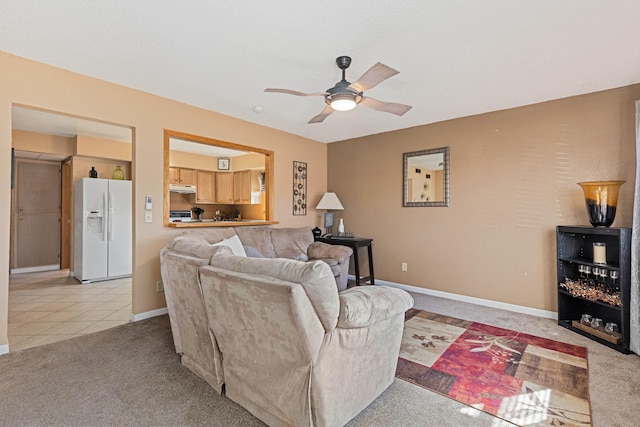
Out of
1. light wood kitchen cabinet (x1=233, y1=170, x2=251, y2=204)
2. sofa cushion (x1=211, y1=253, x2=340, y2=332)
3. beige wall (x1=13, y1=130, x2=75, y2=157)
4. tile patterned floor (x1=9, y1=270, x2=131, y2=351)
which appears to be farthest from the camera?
light wood kitchen cabinet (x1=233, y1=170, x2=251, y2=204)

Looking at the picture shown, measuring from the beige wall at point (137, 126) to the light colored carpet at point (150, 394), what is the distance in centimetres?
59

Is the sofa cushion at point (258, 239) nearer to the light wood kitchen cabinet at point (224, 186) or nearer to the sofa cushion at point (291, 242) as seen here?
the sofa cushion at point (291, 242)

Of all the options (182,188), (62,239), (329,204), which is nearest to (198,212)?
(182,188)

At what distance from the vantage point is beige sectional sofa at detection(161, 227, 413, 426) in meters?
1.44

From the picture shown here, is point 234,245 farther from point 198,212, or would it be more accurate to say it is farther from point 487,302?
point 198,212

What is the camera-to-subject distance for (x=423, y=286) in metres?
4.39

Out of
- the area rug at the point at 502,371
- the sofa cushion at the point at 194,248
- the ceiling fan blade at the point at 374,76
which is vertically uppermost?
the ceiling fan blade at the point at 374,76

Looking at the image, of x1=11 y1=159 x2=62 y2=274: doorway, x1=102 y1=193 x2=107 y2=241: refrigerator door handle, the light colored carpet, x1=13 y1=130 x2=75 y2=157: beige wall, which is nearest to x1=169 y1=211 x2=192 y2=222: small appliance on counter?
x1=102 y1=193 x2=107 y2=241: refrigerator door handle

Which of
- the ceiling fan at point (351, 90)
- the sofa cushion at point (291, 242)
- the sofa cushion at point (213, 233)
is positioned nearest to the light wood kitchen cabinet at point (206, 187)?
the sofa cushion at point (291, 242)

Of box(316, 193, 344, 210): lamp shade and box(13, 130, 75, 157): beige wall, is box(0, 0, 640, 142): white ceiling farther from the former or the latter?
box(13, 130, 75, 157): beige wall

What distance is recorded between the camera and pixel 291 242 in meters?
4.31

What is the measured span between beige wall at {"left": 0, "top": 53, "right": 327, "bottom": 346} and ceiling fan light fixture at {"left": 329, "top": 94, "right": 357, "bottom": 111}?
196cm

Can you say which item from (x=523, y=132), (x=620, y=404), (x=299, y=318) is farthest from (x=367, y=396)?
(x=523, y=132)

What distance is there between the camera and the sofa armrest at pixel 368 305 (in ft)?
5.04
